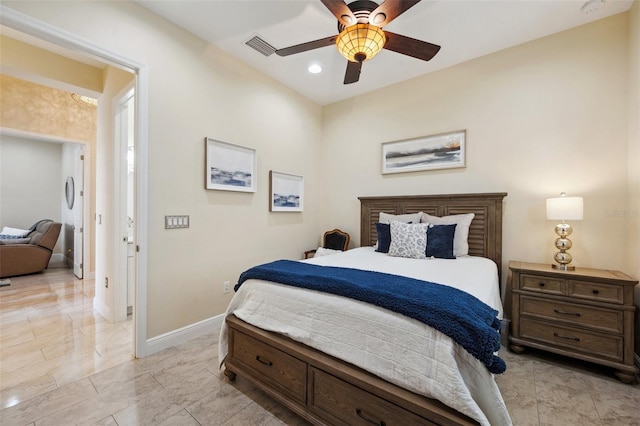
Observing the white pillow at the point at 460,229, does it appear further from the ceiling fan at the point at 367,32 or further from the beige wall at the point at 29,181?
the beige wall at the point at 29,181

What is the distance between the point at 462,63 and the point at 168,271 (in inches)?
153

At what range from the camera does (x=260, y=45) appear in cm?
268

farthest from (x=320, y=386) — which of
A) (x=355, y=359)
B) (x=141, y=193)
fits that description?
(x=141, y=193)

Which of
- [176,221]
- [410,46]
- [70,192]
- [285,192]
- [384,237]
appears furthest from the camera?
[70,192]

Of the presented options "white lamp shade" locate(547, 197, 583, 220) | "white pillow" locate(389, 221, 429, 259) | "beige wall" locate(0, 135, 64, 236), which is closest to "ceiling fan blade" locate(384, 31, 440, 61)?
"white pillow" locate(389, 221, 429, 259)

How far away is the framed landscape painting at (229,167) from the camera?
2709mm

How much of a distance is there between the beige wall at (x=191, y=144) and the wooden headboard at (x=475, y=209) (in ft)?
5.38

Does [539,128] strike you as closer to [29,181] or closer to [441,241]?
[441,241]

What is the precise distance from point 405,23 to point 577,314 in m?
2.85

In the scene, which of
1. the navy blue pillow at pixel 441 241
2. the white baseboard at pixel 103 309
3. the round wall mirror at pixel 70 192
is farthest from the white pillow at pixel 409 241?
the round wall mirror at pixel 70 192

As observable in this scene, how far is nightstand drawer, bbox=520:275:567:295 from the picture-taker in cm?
215

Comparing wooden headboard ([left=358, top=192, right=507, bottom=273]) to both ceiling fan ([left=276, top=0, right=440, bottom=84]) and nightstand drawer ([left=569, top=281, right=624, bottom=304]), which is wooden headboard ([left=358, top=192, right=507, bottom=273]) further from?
ceiling fan ([left=276, top=0, right=440, bottom=84])

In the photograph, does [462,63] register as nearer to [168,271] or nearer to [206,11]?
[206,11]

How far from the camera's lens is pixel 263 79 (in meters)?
3.31
